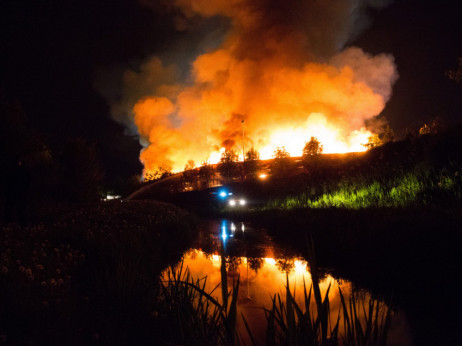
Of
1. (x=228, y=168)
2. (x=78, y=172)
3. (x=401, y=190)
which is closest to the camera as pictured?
(x=401, y=190)

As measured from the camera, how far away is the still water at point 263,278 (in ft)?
13.3

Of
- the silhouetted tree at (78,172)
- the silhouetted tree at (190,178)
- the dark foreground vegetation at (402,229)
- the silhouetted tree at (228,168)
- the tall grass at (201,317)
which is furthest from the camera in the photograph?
the silhouetted tree at (190,178)

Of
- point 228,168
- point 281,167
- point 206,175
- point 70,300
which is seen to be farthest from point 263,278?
point 206,175

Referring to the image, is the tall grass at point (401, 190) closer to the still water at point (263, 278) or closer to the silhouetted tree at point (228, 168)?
the still water at point (263, 278)

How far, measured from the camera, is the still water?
404 cm

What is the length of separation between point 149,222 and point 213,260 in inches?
116

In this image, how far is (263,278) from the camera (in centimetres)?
634

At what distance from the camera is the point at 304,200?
15070 millimetres

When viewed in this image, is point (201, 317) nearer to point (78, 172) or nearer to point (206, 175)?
point (78, 172)

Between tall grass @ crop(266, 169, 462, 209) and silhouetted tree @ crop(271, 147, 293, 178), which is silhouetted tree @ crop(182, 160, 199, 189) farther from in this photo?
tall grass @ crop(266, 169, 462, 209)

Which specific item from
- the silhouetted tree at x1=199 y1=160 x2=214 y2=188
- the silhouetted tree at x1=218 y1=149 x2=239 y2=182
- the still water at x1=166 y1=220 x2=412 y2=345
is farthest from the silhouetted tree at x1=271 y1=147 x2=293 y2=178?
the silhouetted tree at x1=199 y1=160 x2=214 y2=188

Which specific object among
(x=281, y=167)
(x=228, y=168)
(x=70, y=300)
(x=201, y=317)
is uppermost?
(x=228, y=168)

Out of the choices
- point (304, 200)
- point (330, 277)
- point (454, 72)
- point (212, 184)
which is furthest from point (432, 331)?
point (212, 184)

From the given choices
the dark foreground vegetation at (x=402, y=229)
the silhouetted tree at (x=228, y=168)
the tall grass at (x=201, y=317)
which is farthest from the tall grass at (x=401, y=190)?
the silhouetted tree at (x=228, y=168)
